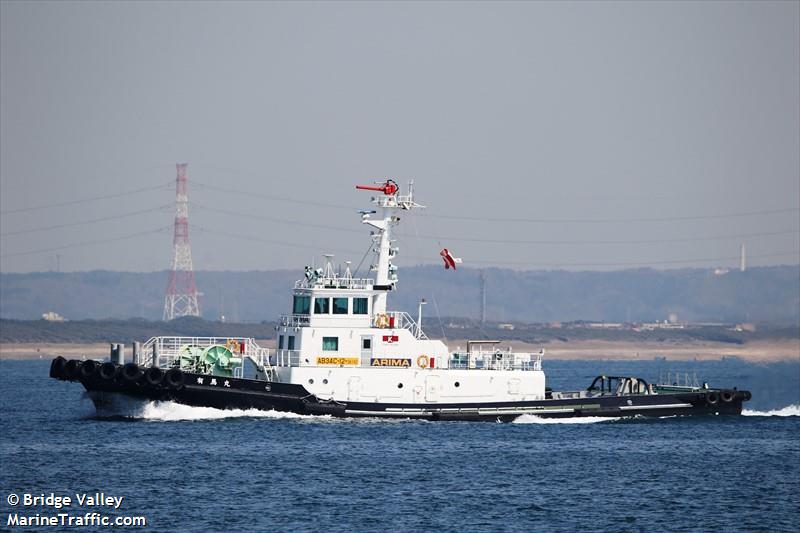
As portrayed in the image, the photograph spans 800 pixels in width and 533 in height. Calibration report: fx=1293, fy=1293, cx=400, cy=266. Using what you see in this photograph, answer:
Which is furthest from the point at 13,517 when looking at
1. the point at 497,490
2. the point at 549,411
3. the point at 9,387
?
the point at 9,387

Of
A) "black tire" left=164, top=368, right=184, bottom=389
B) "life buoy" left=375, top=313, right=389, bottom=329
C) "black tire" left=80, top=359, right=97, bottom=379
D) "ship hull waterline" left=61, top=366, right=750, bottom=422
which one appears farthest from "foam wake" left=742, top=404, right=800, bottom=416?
"black tire" left=80, top=359, right=97, bottom=379

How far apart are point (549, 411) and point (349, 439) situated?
8784 millimetres

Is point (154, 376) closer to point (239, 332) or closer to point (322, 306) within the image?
point (322, 306)

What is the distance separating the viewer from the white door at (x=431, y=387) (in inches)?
1730

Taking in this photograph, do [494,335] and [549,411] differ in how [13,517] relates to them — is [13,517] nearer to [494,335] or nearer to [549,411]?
[549,411]

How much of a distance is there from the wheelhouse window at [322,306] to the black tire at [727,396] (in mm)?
15176

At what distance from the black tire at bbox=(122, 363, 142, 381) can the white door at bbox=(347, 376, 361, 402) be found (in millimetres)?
6895

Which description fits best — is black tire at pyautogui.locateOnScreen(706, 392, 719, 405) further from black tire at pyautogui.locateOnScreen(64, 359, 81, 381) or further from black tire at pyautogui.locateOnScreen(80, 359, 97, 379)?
black tire at pyautogui.locateOnScreen(64, 359, 81, 381)

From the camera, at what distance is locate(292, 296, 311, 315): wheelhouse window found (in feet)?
145

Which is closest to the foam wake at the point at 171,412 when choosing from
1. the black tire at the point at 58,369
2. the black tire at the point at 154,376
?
the black tire at the point at 154,376

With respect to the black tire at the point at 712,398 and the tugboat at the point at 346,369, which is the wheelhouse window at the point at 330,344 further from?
the black tire at the point at 712,398

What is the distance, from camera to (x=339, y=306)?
4409 cm

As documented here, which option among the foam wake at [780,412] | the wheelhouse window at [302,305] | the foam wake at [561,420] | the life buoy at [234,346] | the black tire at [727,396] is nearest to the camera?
the wheelhouse window at [302,305]

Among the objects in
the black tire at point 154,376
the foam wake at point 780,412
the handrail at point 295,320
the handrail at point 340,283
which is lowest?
Answer: the foam wake at point 780,412
